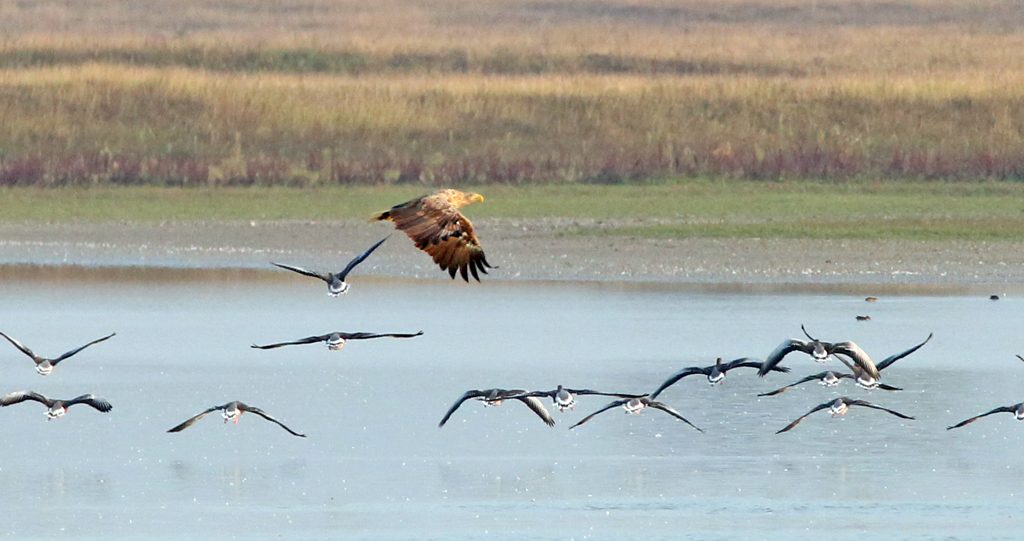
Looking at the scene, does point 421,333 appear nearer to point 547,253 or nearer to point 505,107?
point 547,253

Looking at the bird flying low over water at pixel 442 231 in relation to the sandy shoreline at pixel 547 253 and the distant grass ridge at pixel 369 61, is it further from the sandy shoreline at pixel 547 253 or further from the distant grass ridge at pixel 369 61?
the distant grass ridge at pixel 369 61

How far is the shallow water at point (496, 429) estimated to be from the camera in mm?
10945

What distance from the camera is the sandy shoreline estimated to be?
21875mm

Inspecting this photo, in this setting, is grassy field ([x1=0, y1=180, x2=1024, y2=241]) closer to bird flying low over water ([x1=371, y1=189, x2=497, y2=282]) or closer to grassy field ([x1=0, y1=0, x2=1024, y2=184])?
grassy field ([x1=0, y1=0, x2=1024, y2=184])

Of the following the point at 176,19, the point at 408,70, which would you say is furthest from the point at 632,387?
the point at 176,19

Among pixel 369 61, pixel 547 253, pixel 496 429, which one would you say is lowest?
pixel 369 61

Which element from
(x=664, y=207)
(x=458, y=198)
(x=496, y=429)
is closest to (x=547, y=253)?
(x=664, y=207)

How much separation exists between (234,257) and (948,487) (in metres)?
13.6

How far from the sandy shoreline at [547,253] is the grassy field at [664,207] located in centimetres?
66

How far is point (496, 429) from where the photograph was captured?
1349cm

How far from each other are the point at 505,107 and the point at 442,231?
2452cm

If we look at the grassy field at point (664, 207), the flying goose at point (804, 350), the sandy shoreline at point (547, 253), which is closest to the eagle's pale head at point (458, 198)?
the flying goose at point (804, 350)

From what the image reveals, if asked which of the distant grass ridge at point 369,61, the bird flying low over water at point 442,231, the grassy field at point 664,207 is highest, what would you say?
the bird flying low over water at point 442,231

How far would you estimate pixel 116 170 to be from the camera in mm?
31953
